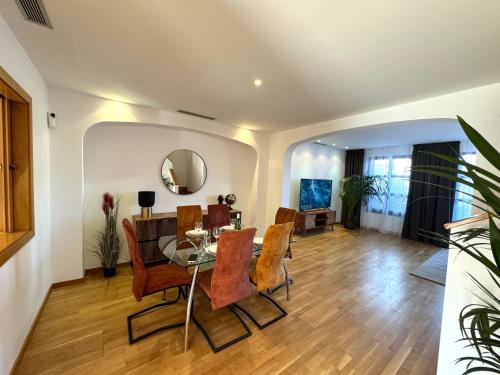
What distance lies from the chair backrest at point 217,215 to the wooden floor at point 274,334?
3.49 feet

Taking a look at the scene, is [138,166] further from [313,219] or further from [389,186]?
[389,186]

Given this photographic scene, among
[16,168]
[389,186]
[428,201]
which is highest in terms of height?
[16,168]

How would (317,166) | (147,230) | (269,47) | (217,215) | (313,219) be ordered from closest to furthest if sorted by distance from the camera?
(269,47) → (147,230) → (217,215) → (313,219) → (317,166)

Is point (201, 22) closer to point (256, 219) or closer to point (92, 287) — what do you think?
point (92, 287)

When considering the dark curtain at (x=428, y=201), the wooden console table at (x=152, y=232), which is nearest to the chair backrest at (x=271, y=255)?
the wooden console table at (x=152, y=232)

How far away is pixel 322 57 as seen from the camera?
70.4 inches

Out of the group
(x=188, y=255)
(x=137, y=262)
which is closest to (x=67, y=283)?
(x=137, y=262)

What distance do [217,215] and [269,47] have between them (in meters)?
2.42

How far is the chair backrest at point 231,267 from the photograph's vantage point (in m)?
1.74

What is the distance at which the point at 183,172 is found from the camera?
13.1 ft

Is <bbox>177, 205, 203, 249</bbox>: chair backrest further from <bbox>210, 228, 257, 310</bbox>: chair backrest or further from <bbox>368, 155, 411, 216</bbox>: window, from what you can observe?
<bbox>368, 155, 411, 216</bbox>: window

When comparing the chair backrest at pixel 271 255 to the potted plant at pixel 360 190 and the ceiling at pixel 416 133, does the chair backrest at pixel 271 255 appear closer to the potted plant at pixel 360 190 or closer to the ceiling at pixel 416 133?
the ceiling at pixel 416 133

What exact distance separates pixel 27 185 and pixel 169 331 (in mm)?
1844

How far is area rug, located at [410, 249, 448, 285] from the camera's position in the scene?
11.0 ft
